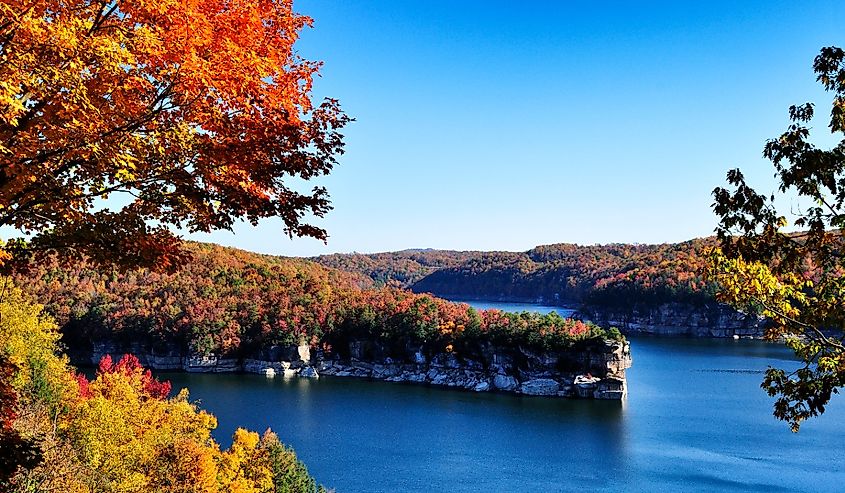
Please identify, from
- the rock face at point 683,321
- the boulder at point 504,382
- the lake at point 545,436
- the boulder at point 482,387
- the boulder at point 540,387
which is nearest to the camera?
the lake at point 545,436

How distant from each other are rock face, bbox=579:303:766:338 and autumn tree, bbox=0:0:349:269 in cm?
9298

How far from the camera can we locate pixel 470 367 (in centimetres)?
6153

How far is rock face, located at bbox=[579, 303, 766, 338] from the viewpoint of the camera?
92875 mm

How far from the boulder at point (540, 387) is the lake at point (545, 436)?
5.43ft

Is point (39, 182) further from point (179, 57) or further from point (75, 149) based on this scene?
point (179, 57)

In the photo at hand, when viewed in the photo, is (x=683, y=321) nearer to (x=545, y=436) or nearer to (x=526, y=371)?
(x=526, y=371)

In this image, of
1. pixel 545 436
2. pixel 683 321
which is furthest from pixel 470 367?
pixel 683 321

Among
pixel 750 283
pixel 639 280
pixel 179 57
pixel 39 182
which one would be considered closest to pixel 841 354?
pixel 750 283

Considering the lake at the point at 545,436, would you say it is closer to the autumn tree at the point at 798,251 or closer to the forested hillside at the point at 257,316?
the forested hillside at the point at 257,316

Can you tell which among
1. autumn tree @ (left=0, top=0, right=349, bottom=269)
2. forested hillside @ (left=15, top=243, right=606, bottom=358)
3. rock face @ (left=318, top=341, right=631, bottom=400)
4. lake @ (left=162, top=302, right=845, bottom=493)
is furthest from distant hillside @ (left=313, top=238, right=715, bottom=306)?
autumn tree @ (left=0, top=0, right=349, bottom=269)

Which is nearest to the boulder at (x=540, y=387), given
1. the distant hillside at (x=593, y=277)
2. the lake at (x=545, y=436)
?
the lake at (x=545, y=436)

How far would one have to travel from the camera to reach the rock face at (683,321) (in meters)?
92.9

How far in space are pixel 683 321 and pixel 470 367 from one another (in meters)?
52.6

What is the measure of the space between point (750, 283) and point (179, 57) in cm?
559
